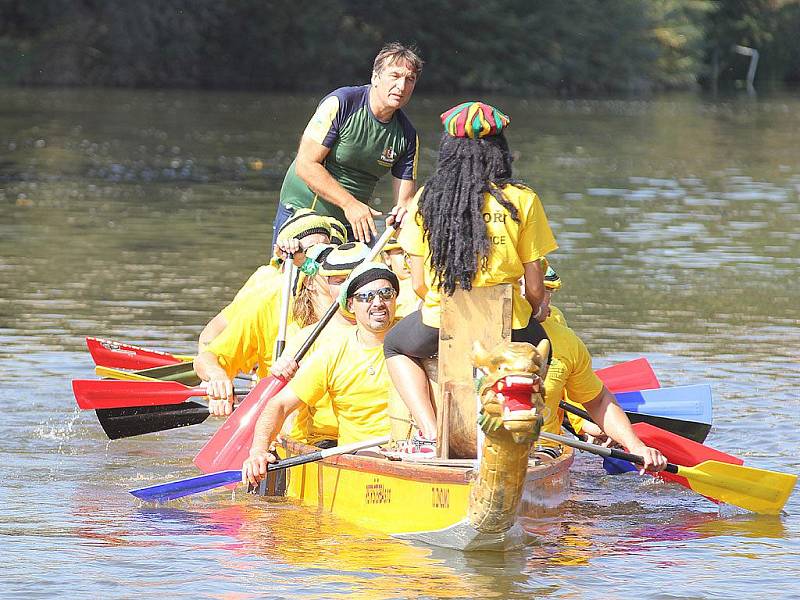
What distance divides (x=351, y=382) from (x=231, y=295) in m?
7.29

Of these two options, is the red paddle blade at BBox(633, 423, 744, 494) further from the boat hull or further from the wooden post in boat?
the wooden post in boat

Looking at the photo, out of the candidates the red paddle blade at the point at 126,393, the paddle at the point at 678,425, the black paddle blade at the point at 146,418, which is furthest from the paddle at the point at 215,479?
the paddle at the point at 678,425

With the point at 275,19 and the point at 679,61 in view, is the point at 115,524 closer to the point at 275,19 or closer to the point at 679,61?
the point at 275,19

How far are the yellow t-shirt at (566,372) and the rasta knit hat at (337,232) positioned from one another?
1.70 m

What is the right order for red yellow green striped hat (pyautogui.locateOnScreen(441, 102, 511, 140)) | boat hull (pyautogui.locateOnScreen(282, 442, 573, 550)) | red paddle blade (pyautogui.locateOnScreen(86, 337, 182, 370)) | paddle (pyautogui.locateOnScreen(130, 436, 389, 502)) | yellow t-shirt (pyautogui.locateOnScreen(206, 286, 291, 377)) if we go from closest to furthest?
red yellow green striped hat (pyautogui.locateOnScreen(441, 102, 511, 140)) → boat hull (pyautogui.locateOnScreen(282, 442, 573, 550)) → paddle (pyautogui.locateOnScreen(130, 436, 389, 502)) → yellow t-shirt (pyautogui.locateOnScreen(206, 286, 291, 377)) → red paddle blade (pyautogui.locateOnScreen(86, 337, 182, 370))

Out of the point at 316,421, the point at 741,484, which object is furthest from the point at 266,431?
the point at 741,484

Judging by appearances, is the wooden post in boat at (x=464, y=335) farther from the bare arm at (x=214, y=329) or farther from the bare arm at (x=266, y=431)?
the bare arm at (x=214, y=329)

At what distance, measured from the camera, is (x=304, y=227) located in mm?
9234

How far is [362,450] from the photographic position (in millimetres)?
7953

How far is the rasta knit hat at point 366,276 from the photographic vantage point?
783cm

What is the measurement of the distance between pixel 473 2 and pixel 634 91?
8099mm

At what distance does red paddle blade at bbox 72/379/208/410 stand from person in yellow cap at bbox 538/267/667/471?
8.09 ft

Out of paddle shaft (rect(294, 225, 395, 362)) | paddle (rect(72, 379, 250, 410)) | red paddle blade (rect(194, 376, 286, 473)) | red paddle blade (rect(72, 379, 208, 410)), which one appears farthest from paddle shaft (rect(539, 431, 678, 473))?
red paddle blade (rect(72, 379, 208, 410))

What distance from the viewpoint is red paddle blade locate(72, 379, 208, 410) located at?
972 centimetres
